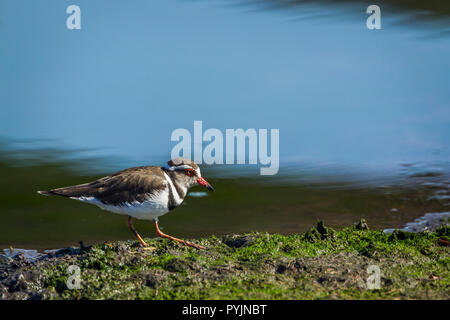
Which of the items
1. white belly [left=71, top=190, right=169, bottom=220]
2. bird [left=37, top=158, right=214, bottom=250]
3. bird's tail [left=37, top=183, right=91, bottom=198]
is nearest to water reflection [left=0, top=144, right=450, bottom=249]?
bird's tail [left=37, top=183, right=91, bottom=198]

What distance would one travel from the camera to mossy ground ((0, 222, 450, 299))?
517 cm

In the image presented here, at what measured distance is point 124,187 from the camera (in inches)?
261

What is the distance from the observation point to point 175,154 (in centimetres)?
1136

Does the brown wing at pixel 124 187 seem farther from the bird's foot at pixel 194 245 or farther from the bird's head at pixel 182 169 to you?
the bird's foot at pixel 194 245

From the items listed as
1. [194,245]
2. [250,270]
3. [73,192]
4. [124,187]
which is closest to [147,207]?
[124,187]

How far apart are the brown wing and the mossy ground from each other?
0.55 metres

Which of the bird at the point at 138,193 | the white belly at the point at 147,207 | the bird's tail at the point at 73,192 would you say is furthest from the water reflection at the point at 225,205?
the white belly at the point at 147,207

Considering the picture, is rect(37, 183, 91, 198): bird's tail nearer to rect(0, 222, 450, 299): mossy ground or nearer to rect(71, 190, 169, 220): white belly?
rect(71, 190, 169, 220): white belly

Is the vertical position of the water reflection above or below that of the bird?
below

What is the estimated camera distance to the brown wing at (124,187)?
658cm

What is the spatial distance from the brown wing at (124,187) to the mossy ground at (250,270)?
21.6 inches

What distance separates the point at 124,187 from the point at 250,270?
1847 mm

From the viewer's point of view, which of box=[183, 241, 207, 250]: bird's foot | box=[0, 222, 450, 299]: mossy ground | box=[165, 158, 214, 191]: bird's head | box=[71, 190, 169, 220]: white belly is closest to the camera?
box=[0, 222, 450, 299]: mossy ground
